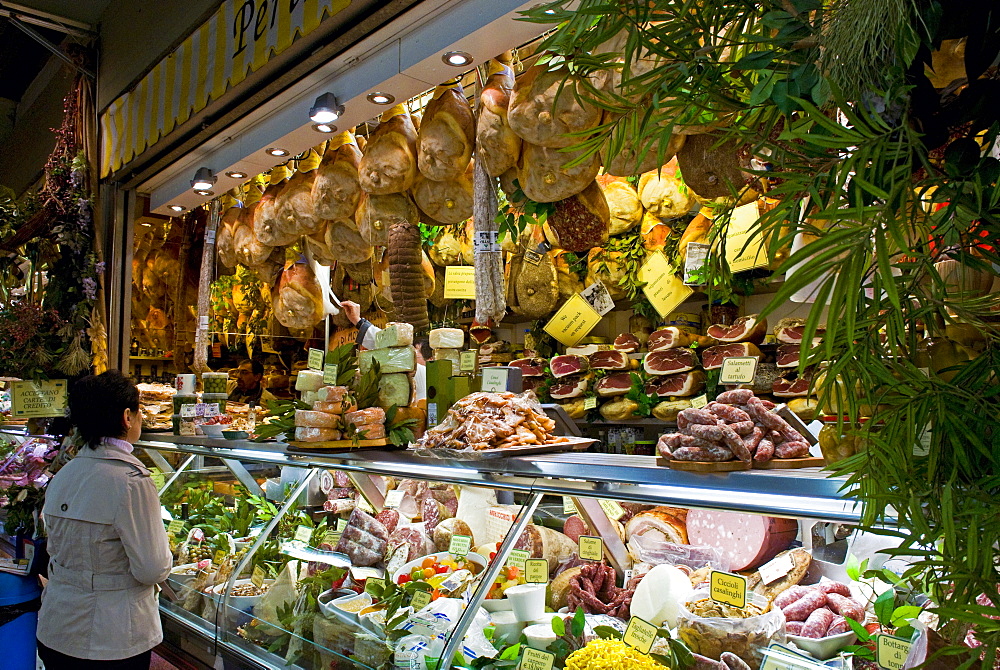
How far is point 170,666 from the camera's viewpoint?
368 centimetres

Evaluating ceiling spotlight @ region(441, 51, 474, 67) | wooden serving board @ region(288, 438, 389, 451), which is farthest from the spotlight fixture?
wooden serving board @ region(288, 438, 389, 451)

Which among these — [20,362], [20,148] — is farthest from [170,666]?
[20,148]

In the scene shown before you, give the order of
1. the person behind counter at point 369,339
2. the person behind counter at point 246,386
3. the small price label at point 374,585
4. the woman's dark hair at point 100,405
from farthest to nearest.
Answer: the person behind counter at point 246,386 → the person behind counter at point 369,339 → the woman's dark hair at point 100,405 → the small price label at point 374,585

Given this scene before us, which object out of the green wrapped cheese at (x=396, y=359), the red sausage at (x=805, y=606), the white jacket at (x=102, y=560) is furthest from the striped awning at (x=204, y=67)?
the red sausage at (x=805, y=606)

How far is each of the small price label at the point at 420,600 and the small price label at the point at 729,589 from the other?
3.46 feet

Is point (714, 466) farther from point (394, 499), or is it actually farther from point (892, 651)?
point (394, 499)

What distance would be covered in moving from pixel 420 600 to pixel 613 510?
30.8 inches

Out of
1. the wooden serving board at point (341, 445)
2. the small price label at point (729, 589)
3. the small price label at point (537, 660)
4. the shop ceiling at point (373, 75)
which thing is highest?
the shop ceiling at point (373, 75)

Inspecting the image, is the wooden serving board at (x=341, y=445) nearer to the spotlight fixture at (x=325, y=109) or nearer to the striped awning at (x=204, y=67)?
the spotlight fixture at (x=325, y=109)

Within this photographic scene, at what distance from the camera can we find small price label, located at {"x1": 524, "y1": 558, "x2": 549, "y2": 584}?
8.44 ft

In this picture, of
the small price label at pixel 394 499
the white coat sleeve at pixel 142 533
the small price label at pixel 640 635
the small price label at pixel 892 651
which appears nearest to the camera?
the small price label at pixel 892 651

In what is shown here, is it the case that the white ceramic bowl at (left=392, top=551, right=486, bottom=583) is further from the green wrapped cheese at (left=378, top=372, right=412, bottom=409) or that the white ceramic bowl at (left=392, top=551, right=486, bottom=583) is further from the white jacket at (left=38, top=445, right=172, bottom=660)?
the white jacket at (left=38, top=445, right=172, bottom=660)

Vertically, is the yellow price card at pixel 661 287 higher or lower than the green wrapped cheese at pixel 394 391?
higher

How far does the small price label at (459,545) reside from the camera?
2906 millimetres
